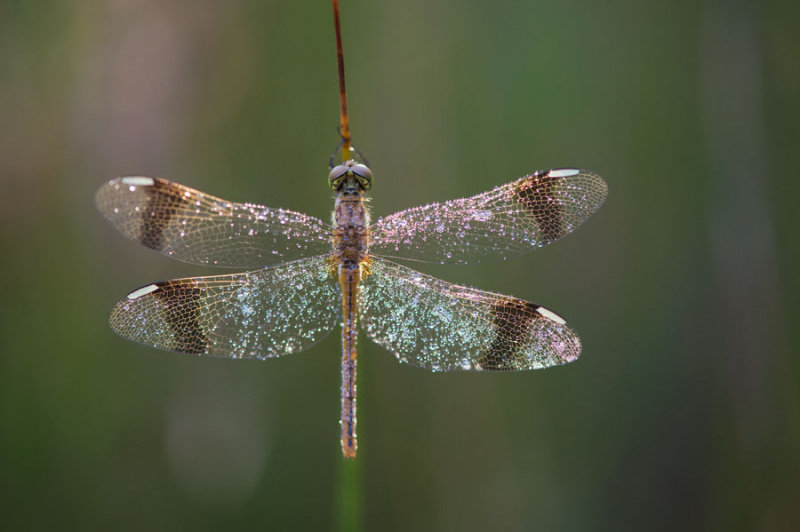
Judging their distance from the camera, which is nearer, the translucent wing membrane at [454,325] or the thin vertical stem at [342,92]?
the thin vertical stem at [342,92]

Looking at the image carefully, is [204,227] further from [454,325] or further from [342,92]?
[454,325]

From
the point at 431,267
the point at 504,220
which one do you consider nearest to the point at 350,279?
the point at 504,220

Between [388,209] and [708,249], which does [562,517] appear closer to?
[708,249]

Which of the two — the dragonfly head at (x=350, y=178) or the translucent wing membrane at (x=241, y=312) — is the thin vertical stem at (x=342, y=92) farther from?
the translucent wing membrane at (x=241, y=312)

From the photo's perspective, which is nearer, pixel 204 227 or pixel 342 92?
pixel 342 92

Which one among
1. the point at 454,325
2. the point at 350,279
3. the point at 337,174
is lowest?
the point at 454,325

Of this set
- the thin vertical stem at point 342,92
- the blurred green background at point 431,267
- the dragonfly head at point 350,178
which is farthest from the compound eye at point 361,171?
the blurred green background at point 431,267

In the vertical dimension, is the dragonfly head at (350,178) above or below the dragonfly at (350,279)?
above
